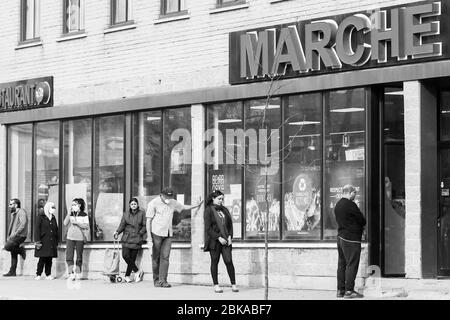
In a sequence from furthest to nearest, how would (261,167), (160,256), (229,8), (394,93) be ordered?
1. (229,8)
2. (160,256)
3. (261,167)
4. (394,93)

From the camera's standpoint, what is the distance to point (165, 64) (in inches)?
1035

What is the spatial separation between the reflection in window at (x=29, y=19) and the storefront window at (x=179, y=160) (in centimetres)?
545

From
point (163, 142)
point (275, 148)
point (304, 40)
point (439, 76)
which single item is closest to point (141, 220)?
point (163, 142)

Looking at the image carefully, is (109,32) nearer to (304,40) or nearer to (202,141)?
(202,141)

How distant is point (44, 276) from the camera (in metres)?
28.4

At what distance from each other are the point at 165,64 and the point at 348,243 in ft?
23.5

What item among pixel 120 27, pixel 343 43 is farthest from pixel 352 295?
pixel 120 27

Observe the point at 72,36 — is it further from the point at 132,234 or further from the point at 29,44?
the point at 132,234

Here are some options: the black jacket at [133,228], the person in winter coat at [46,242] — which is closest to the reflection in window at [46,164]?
the person in winter coat at [46,242]

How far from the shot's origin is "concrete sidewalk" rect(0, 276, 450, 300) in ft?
69.0

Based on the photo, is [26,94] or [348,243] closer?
[348,243]

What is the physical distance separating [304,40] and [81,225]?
23.7 ft

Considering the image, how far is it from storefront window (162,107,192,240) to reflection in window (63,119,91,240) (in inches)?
105
